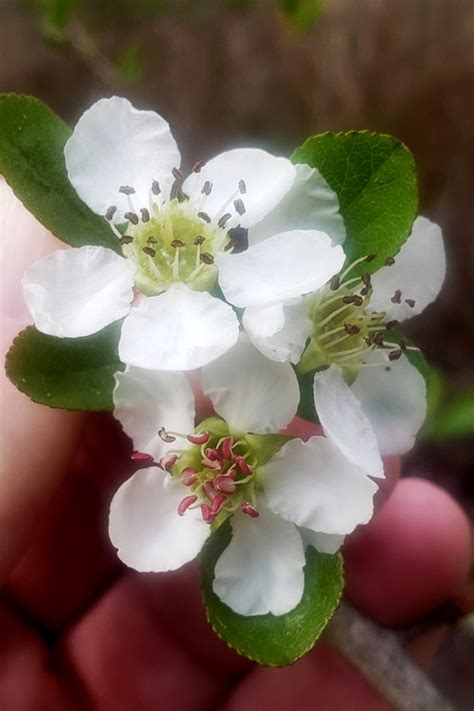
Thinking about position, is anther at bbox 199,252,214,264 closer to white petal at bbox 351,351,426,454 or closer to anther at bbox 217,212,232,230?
anther at bbox 217,212,232,230

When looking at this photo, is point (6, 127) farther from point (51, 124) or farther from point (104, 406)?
point (104, 406)

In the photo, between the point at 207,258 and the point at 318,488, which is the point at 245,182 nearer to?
the point at 207,258

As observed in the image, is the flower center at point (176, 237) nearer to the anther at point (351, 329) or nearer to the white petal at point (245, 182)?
the white petal at point (245, 182)

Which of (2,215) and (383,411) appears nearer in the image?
(383,411)

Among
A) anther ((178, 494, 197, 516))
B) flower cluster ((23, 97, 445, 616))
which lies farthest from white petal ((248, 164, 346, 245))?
anther ((178, 494, 197, 516))

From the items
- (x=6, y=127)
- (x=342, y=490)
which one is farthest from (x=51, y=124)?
(x=342, y=490)

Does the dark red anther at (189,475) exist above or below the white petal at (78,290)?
below

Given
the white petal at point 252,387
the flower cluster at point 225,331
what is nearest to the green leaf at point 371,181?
the flower cluster at point 225,331
